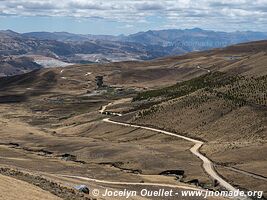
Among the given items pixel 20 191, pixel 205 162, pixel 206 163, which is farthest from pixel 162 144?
pixel 20 191

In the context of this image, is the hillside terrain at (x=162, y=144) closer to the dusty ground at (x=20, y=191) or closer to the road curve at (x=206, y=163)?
the road curve at (x=206, y=163)

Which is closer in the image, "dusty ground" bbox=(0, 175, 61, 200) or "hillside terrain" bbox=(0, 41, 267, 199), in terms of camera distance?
"dusty ground" bbox=(0, 175, 61, 200)

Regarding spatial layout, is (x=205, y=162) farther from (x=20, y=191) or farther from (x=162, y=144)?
(x=20, y=191)

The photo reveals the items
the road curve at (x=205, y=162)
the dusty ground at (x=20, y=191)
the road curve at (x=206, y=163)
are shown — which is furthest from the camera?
the road curve at (x=206, y=163)

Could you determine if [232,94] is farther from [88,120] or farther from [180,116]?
[88,120]

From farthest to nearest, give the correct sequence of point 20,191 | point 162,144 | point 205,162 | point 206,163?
1. point 162,144
2. point 205,162
3. point 206,163
4. point 20,191

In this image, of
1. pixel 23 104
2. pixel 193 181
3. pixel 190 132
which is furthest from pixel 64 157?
pixel 23 104

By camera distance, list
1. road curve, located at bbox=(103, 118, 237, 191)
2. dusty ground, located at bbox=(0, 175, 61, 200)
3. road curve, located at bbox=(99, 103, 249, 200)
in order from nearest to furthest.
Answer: dusty ground, located at bbox=(0, 175, 61, 200), road curve, located at bbox=(99, 103, 249, 200), road curve, located at bbox=(103, 118, 237, 191)

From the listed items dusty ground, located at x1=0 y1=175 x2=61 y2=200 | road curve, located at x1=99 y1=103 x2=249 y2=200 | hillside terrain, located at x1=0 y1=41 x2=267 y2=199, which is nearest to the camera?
dusty ground, located at x1=0 y1=175 x2=61 y2=200

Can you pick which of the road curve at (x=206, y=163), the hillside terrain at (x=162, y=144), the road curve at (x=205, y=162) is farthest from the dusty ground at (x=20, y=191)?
the road curve at (x=206, y=163)

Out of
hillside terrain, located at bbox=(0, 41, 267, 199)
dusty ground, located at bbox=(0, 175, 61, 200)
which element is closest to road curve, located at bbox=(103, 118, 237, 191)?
hillside terrain, located at bbox=(0, 41, 267, 199)

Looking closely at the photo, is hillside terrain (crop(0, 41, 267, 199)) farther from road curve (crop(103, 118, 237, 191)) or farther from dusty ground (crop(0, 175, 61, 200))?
dusty ground (crop(0, 175, 61, 200))
